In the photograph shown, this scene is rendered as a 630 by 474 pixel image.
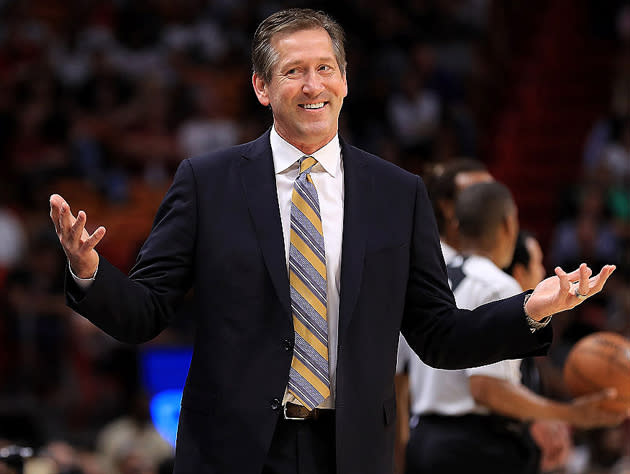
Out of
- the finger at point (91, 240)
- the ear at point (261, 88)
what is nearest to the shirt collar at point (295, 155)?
the ear at point (261, 88)

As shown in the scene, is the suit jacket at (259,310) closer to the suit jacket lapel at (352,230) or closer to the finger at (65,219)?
the suit jacket lapel at (352,230)

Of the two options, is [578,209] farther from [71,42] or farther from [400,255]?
[400,255]

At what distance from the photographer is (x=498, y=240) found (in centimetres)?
402

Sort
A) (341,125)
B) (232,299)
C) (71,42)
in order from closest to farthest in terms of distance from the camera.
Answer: (232,299) < (341,125) < (71,42)

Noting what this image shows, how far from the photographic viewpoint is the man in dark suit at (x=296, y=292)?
2.66 m

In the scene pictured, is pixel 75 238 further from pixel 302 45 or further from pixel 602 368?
pixel 602 368

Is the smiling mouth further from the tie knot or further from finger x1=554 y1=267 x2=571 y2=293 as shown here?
finger x1=554 y1=267 x2=571 y2=293

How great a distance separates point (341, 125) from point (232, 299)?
801cm

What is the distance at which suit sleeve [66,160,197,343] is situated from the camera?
8.38 ft

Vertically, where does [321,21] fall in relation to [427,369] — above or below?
above

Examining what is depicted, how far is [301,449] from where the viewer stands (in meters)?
2.67

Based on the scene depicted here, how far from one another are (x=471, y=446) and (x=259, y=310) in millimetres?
1541

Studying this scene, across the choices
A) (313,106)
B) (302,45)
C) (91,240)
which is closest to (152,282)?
(91,240)

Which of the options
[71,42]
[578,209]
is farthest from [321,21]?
[71,42]
